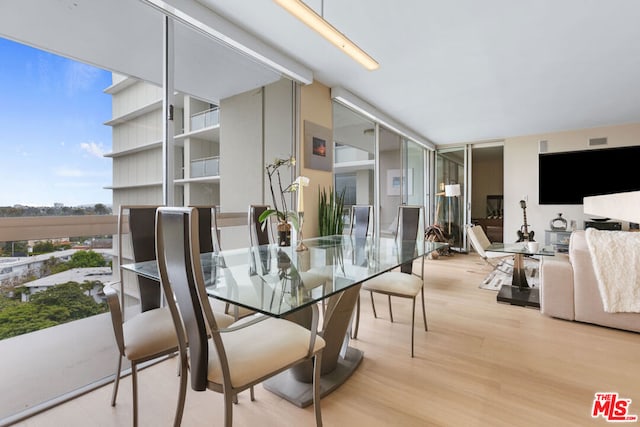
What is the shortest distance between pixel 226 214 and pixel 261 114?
1274 mm

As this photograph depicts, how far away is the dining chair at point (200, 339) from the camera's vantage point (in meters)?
1.06

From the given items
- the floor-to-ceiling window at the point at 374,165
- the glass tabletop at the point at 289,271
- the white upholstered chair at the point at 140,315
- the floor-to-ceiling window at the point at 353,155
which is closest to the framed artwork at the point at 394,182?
the floor-to-ceiling window at the point at 374,165

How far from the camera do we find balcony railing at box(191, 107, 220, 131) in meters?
2.80

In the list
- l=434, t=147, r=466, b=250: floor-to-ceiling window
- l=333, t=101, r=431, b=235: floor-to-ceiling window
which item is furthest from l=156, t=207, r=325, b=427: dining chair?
l=434, t=147, r=466, b=250: floor-to-ceiling window

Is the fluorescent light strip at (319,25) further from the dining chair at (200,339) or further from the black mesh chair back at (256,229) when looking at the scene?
the black mesh chair back at (256,229)

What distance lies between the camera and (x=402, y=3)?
7.33ft

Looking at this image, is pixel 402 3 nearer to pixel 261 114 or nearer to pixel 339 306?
pixel 261 114

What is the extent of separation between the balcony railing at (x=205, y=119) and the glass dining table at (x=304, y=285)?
1.34 metres

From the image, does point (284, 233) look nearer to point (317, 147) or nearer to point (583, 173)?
point (317, 147)

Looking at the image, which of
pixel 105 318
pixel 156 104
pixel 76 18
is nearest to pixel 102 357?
pixel 105 318

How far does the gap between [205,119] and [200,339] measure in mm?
2472

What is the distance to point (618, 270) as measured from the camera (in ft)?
8.11

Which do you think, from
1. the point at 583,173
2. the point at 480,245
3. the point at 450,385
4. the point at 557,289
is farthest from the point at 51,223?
the point at 583,173

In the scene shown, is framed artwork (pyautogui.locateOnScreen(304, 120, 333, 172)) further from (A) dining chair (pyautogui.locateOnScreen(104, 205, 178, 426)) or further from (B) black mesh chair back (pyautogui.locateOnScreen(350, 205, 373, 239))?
(A) dining chair (pyautogui.locateOnScreen(104, 205, 178, 426))
